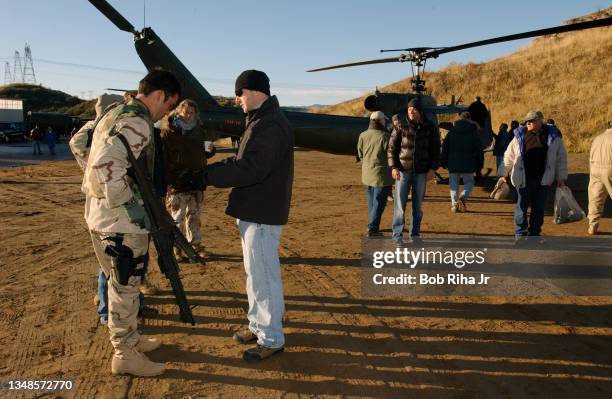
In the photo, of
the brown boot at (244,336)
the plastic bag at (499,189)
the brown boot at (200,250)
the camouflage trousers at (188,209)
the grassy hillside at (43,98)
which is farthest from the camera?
the grassy hillside at (43,98)

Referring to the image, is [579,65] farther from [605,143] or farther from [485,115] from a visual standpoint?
[605,143]

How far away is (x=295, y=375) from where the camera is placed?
10.9 feet

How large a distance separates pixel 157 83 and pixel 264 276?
5.00 feet

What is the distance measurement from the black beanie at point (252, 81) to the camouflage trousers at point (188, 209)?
102 inches

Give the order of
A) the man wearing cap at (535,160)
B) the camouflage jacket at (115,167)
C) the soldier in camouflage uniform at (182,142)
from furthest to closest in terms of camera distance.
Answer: the man wearing cap at (535,160) < the soldier in camouflage uniform at (182,142) < the camouflage jacket at (115,167)

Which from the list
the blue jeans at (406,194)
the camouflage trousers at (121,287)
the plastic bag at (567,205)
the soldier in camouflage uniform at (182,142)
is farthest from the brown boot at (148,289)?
the plastic bag at (567,205)

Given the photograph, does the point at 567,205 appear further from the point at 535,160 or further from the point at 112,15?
the point at 112,15

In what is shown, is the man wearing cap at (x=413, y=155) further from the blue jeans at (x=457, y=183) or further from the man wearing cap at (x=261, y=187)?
the man wearing cap at (x=261, y=187)

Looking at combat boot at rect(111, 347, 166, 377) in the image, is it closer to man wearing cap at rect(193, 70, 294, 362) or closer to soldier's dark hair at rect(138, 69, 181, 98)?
man wearing cap at rect(193, 70, 294, 362)

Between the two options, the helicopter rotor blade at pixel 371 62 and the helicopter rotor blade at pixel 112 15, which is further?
the helicopter rotor blade at pixel 371 62

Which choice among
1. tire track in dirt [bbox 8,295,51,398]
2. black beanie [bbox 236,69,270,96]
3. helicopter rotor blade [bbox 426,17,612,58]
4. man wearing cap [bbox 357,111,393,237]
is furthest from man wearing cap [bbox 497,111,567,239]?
tire track in dirt [bbox 8,295,51,398]

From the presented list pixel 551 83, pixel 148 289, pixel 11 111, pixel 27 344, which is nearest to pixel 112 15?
pixel 148 289

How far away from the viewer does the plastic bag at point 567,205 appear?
671 cm

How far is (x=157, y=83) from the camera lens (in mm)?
3178
